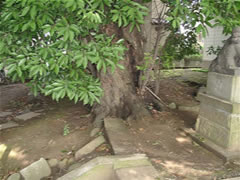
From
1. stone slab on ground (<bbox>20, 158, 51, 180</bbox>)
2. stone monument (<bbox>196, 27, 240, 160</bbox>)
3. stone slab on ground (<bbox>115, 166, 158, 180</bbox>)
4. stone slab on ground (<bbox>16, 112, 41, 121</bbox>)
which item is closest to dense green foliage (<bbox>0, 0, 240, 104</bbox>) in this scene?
stone monument (<bbox>196, 27, 240, 160</bbox>)

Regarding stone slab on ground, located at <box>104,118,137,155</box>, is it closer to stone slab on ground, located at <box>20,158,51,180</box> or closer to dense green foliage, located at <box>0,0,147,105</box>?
dense green foliage, located at <box>0,0,147,105</box>

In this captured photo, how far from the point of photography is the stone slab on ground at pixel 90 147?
338cm

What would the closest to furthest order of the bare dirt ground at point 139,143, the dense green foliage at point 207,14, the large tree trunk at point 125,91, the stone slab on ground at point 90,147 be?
the dense green foliage at point 207,14, the bare dirt ground at point 139,143, the stone slab on ground at point 90,147, the large tree trunk at point 125,91

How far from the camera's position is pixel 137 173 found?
243cm

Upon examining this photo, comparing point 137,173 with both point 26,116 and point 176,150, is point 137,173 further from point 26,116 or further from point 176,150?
point 26,116

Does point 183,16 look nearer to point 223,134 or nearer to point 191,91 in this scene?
point 223,134

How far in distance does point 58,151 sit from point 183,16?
288 cm

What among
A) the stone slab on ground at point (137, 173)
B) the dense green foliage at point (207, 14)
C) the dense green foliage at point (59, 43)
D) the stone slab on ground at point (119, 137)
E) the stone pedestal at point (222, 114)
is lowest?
the stone slab on ground at point (137, 173)

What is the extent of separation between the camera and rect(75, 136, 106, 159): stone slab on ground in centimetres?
338

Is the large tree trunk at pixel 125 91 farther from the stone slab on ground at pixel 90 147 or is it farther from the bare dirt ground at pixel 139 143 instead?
the stone slab on ground at pixel 90 147

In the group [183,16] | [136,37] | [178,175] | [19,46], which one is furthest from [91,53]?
[136,37]

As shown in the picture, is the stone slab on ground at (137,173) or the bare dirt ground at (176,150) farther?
the bare dirt ground at (176,150)

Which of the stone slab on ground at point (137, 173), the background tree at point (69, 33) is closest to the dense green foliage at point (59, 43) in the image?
the background tree at point (69, 33)

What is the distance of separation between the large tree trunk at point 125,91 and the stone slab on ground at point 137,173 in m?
1.76
